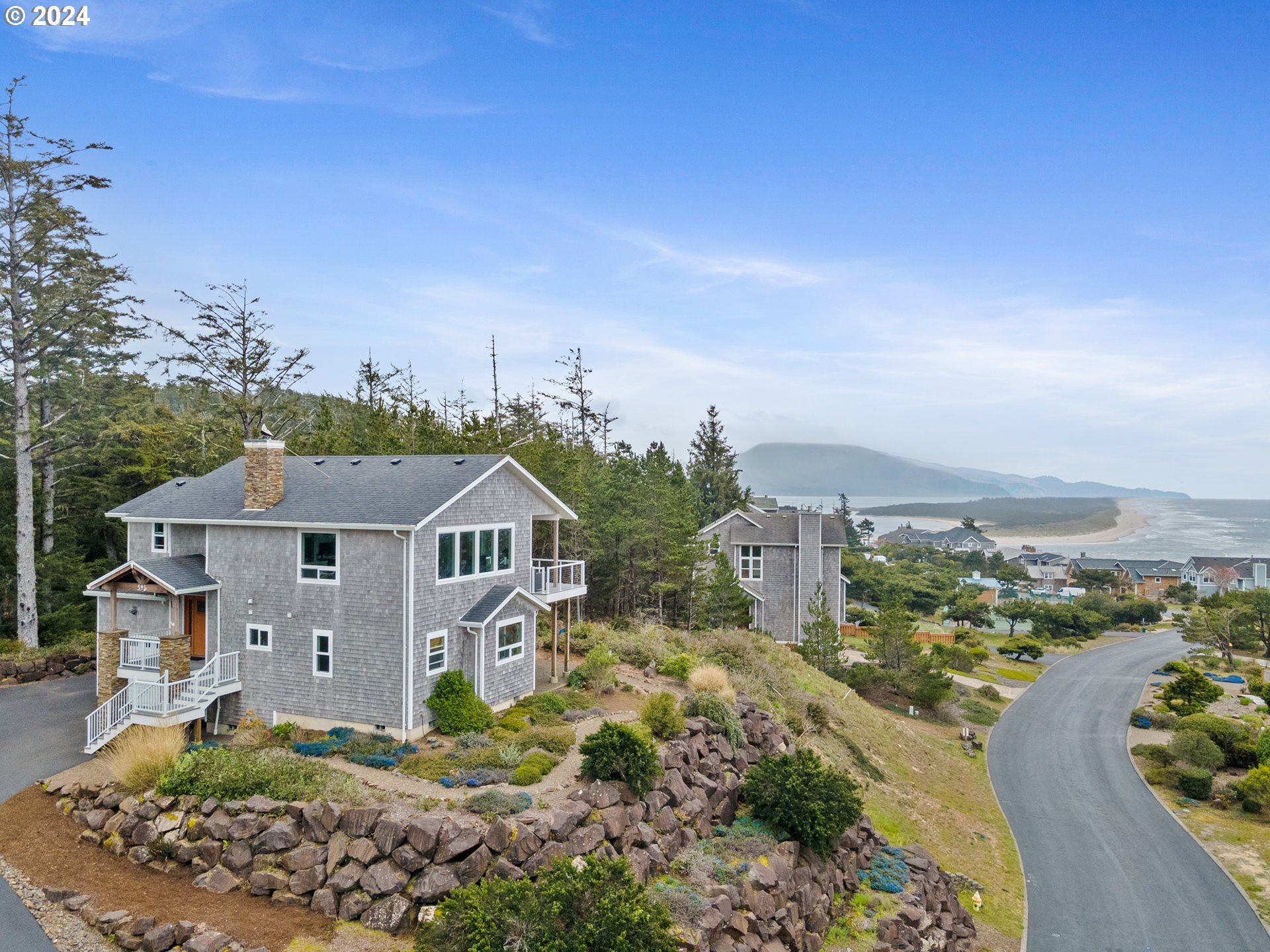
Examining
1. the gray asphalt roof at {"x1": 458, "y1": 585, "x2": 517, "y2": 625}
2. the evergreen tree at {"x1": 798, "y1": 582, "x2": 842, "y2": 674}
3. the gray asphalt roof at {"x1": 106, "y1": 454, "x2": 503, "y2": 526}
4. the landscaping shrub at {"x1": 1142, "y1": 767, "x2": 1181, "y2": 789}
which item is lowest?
the landscaping shrub at {"x1": 1142, "y1": 767, "x2": 1181, "y2": 789}

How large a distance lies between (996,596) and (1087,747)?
55.1 meters

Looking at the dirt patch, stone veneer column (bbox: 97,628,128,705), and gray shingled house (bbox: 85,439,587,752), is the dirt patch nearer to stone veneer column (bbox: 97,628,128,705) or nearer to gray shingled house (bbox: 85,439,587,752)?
gray shingled house (bbox: 85,439,587,752)

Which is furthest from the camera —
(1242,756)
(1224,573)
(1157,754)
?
(1224,573)

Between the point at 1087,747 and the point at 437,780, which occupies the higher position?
the point at 437,780

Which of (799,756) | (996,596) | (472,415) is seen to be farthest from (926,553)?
(799,756)

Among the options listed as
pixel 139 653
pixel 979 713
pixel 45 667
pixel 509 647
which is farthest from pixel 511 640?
pixel 979 713

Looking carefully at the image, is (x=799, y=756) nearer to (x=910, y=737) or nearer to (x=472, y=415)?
(x=910, y=737)

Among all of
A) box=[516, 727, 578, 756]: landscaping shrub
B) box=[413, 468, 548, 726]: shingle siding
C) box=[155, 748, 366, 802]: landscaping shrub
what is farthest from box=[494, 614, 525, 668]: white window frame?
box=[155, 748, 366, 802]: landscaping shrub

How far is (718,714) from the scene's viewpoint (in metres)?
19.7

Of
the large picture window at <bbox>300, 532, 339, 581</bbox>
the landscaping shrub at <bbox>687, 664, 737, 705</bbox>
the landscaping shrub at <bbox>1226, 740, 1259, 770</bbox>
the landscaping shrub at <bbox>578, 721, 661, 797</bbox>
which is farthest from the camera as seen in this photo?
the landscaping shrub at <bbox>1226, 740, 1259, 770</bbox>

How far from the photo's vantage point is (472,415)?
40.3 metres

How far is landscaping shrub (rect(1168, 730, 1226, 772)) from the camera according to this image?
27984 millimetres

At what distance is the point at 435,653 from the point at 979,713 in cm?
2974

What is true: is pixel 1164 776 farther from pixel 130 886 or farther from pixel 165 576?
pixel 165 576
